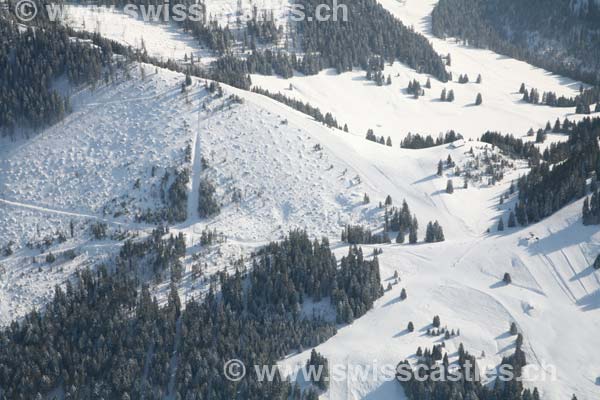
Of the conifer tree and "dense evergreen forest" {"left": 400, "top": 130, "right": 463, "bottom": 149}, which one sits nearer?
the conifer tree

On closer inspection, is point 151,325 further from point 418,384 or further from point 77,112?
point 77,112

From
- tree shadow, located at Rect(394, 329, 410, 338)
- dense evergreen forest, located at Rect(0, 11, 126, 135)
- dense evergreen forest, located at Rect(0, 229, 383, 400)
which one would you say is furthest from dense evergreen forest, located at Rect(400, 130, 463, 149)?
tree shadow, located at Rect(394, 329, 410, 338)

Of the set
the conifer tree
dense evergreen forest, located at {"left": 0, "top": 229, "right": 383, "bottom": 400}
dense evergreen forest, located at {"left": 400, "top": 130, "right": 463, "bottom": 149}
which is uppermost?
dense evergreen forest, located at {"left": 400, "top": 130, "right": 463, "bottom": 149}

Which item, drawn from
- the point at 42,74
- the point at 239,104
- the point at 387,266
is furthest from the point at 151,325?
the point at 42,74

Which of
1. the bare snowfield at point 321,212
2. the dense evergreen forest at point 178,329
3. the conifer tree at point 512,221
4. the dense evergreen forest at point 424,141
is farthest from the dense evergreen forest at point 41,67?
the conifer tree at point 512,221

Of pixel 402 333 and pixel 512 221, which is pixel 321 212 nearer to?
pixel 512 221

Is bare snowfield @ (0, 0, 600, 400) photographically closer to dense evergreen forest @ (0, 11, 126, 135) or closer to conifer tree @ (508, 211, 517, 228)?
conifer tree @ (508, 211, 517, 228)
